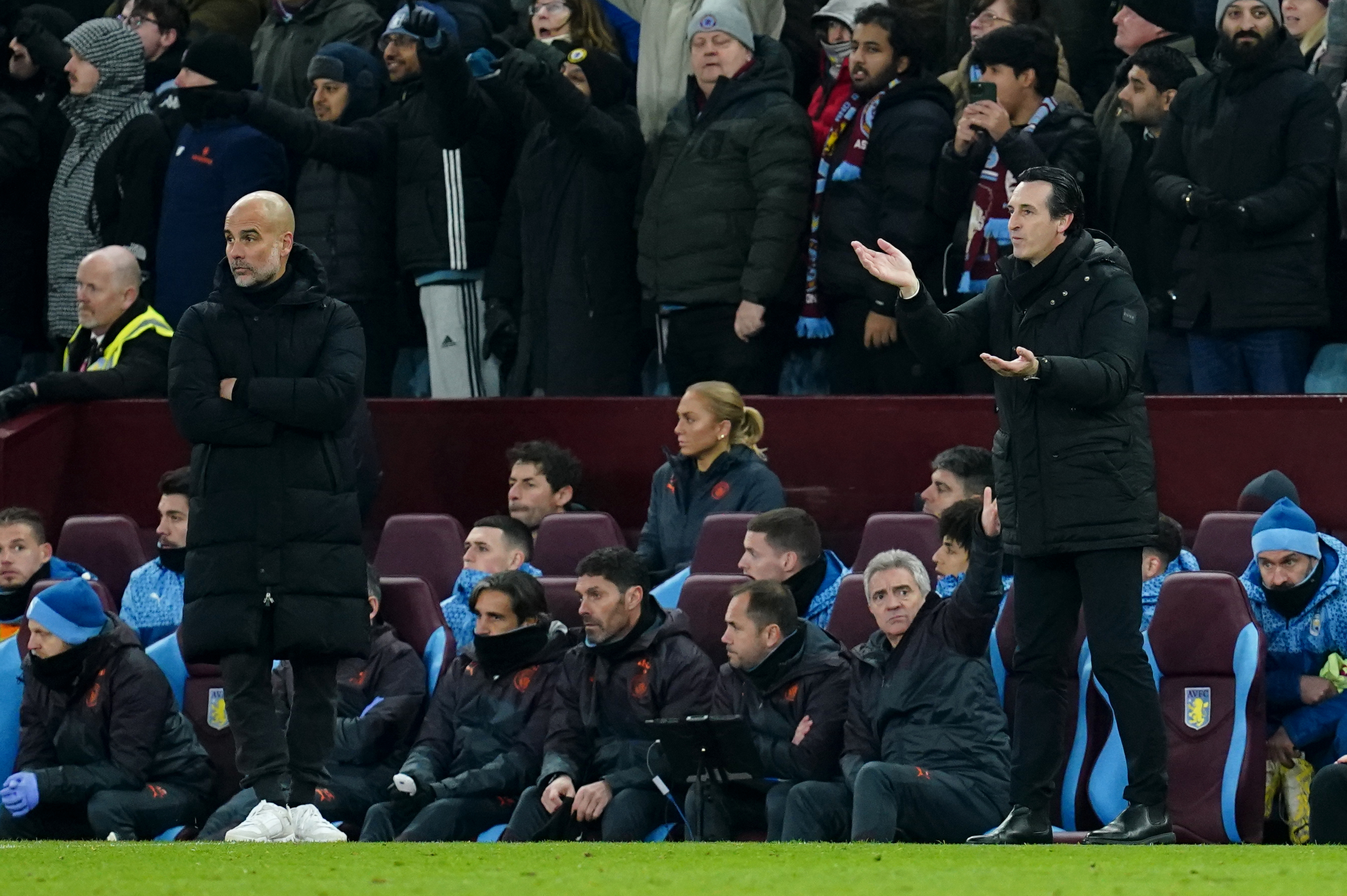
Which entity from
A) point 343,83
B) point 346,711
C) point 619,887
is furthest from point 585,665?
point 343,83

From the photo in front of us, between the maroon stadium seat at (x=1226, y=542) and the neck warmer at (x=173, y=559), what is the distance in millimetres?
4404

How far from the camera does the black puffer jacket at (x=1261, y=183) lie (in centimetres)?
984

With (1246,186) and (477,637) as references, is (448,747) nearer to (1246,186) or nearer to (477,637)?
(477,637)

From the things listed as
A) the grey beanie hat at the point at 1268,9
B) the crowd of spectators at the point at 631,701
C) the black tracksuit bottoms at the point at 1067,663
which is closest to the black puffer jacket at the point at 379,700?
the crowd of spectators at the point at 631,701

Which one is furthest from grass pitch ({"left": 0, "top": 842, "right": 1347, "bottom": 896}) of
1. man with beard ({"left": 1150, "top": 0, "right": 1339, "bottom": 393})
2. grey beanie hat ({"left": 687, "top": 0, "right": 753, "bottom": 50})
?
grey beanie hat ({"left": 687, "top": 0, "right": 753, "bottom": 50})

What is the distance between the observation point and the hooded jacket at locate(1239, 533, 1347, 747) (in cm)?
841

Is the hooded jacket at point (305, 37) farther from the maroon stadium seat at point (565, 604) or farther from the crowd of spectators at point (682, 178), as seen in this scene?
the maroon stadium seat at point (565, 604)

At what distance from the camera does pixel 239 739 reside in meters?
7.60

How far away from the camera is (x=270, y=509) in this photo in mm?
7559

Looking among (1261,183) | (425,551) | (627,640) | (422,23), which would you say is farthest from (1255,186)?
(425,551)

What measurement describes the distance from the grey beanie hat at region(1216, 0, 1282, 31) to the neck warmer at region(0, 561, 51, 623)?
18.6 ft

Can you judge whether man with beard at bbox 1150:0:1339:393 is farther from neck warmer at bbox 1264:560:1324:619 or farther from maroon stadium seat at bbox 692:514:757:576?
maroon stadium seat at bbox 692:514:757:576

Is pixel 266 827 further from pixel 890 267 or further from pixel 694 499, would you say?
pixel 694 499

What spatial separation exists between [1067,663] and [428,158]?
5.45 metres
